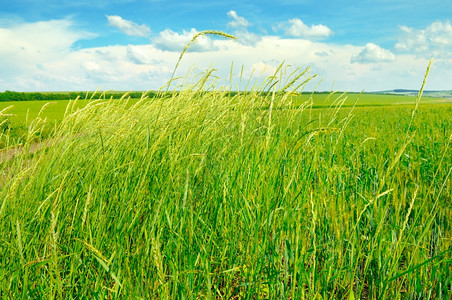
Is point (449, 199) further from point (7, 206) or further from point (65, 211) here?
point (7, 206)

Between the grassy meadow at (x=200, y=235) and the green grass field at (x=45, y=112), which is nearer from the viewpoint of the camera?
the grassy meadow at (x=200, y=235)

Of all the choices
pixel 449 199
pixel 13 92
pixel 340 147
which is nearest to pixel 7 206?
pixel 449 199

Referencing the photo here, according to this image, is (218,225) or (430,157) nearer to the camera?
(218,225)

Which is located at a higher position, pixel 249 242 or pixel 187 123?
pixel 187 123

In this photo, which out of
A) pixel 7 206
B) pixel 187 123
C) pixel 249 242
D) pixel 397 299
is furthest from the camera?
pixel 187 123

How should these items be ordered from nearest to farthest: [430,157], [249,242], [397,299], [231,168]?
1. [397,299]
2. [249,242]
3. [231,168]
4. [430,157]

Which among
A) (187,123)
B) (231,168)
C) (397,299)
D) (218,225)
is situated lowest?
(397,299)

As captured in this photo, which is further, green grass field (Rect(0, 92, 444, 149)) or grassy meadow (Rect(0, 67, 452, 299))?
green grass field (Rect(0, 92, 444, 149))

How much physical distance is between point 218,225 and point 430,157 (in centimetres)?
264

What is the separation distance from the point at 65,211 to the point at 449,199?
2.40 metres

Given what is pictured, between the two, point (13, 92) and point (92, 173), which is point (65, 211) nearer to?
point (92, 173)

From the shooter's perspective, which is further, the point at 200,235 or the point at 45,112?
the point at 45,112

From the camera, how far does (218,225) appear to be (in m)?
1.89

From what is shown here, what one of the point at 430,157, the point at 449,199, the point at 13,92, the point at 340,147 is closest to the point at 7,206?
the point at 449,199
